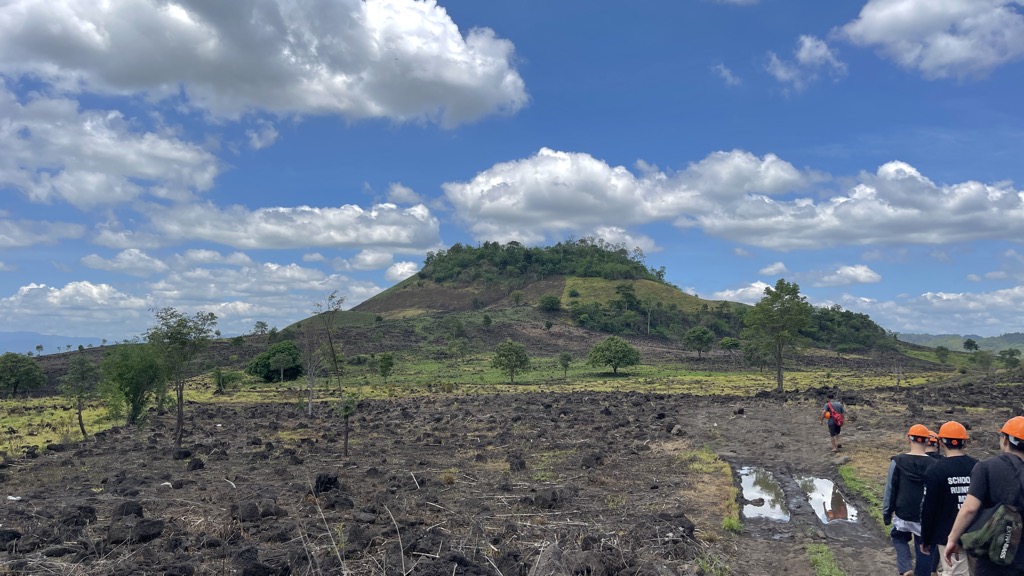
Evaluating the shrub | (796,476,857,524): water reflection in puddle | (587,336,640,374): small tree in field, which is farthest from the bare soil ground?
the shrub

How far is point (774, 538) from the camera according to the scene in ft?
38.4

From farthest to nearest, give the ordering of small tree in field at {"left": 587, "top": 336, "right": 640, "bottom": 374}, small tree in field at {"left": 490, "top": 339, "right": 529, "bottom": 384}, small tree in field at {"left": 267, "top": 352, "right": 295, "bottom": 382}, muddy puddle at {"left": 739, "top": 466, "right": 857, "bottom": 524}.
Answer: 1. small tree in field at {"left": 267, "top": 352, "right": 295, "bottom": 382}
2. small tree in field at {"left": 587, "top": 336, "right": 640, "bottom": 374}
3. small tree in field at {"left": 490, "top": 339, "right": 529, "bottom": 384}
4. muddy puddle at {"left": 739, "top": 466, "right": 857, "bottom": 524}

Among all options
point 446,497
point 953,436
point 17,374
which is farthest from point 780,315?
point 17,374

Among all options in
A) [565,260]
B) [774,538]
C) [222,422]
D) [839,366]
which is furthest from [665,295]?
[774,538]

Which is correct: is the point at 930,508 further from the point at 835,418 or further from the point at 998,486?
the point at 835,418

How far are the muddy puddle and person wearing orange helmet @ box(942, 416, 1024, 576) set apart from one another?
7.67 m

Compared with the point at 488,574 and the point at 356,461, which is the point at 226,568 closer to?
the point at 488,574

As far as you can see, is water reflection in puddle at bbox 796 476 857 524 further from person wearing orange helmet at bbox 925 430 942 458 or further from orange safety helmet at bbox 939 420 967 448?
orange safety helmet at bbox 939 420 967 448

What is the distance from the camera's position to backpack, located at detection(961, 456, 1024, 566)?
541 centimetres

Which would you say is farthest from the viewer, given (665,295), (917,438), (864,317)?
(665,295)

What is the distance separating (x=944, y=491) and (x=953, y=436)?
611 millimetres

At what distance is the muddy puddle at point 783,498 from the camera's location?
43.7ft

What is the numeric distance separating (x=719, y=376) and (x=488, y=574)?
5949cm

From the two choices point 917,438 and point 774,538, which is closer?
point 917,438
